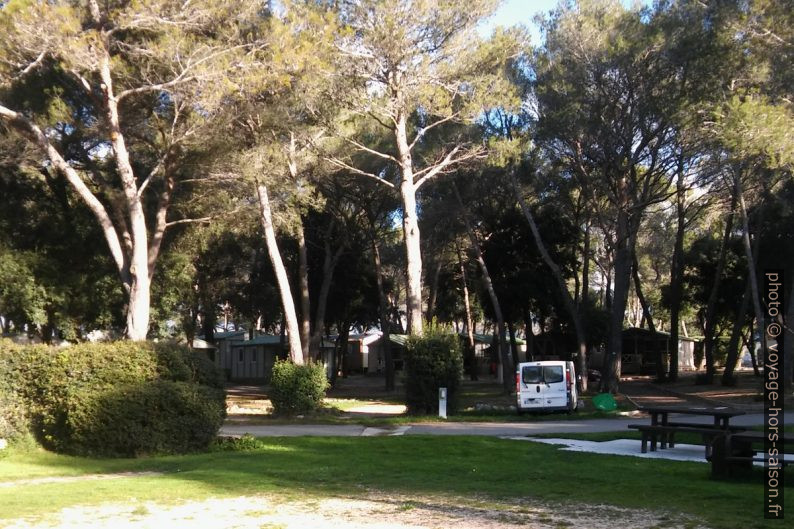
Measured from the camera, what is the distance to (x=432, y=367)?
23891 millimetres

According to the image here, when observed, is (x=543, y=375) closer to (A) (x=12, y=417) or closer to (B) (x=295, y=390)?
(B) (x=295, y=390)

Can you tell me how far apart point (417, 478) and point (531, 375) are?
534 inches

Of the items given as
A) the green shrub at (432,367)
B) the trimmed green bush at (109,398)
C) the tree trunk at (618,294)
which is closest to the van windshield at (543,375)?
the green shrub at (432,367)

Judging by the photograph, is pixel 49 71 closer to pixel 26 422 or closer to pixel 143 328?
pixel 143 328

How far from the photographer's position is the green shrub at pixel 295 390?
2402 cm

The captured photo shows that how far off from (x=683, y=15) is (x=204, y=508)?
23054 mm

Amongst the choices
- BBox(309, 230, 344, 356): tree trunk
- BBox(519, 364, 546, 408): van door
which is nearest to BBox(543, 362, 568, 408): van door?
BBox(519, 364, 546, 408): van door

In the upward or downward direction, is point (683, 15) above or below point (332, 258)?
above

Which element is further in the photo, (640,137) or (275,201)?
(640,137)

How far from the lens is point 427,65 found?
76.9ft

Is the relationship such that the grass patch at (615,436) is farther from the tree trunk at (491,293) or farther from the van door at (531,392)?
the tree trunk at (491,293)

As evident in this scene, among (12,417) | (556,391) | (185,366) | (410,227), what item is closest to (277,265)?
(410,227)

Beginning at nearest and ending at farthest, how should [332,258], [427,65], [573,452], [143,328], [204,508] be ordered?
[204,508]
[573,452]
[143,328]
[427,65]
[332,258]

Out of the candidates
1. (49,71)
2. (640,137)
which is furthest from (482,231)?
(49,71)
